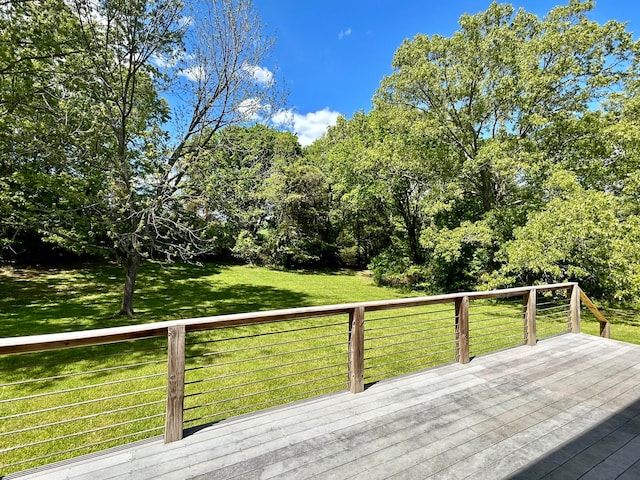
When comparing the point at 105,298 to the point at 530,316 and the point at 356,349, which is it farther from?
the point at 530,316

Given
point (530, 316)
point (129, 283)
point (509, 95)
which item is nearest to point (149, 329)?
point (530, 316)

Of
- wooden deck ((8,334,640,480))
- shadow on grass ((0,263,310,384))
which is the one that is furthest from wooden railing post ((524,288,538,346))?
shadow on grass ((0,263,310,384))

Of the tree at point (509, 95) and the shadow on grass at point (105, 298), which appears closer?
the shadow on grass at point (105, 298)

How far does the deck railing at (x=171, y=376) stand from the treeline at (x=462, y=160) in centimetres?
267

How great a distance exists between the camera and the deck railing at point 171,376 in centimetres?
209

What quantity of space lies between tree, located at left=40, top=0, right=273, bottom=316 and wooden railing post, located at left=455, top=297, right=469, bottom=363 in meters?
5.42

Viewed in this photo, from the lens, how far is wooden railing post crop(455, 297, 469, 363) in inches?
143

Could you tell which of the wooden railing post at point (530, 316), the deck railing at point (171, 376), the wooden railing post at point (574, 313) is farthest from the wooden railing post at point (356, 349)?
the wooden railing post at point (574, 313)

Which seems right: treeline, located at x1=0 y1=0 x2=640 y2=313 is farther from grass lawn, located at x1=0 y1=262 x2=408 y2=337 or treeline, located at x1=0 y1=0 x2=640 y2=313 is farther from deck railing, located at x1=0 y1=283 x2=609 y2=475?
deck railing, located at x1=0 y1=283 x2=609 y2=475

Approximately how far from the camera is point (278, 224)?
18109mm

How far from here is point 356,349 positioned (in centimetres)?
293

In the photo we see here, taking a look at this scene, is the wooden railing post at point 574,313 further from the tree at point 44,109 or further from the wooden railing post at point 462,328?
the tree at point 44,109

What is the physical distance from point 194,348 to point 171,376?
12.3 ft

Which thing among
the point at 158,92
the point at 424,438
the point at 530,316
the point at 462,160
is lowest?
the point at 424,438
